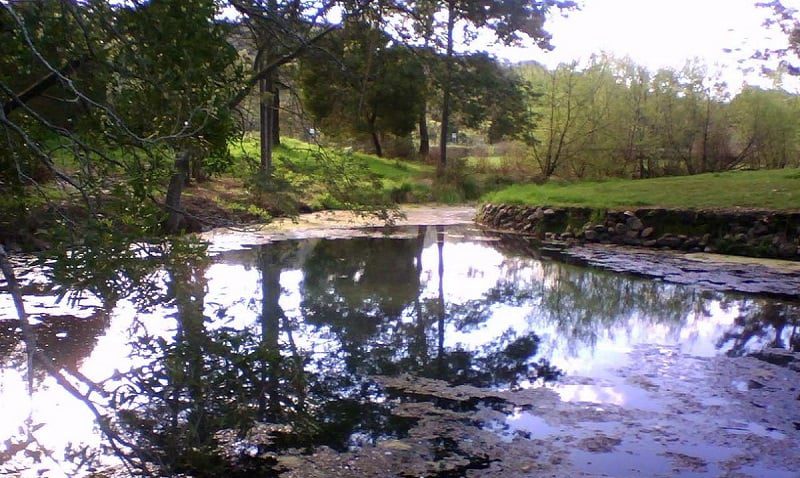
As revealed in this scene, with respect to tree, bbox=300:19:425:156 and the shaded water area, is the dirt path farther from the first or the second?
the shaded water area

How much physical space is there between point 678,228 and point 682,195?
1690mm

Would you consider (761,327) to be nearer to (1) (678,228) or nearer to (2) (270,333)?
(2) (270,333)

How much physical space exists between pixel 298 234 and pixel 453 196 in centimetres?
999

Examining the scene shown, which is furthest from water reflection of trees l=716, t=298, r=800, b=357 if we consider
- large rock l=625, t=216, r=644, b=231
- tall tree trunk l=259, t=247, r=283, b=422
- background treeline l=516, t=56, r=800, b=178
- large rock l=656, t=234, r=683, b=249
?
background treeline l=516, t=56, r=800, b=178

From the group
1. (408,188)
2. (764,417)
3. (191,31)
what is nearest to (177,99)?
(191,31)

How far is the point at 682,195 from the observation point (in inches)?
597

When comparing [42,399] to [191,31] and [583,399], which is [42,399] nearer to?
[191,31]

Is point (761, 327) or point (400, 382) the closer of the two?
point (400, 382)

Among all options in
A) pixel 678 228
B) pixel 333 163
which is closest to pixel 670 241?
pixel 678 228

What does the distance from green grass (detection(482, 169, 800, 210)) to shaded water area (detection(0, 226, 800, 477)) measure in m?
4.21

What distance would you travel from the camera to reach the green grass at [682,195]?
13622mm

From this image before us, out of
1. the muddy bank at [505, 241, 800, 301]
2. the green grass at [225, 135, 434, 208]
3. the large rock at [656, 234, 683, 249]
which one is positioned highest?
the green grass at [225, 135, 434, 208]

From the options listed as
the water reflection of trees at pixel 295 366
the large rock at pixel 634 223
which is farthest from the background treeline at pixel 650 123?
the water reflection of trees at pixel 295 366

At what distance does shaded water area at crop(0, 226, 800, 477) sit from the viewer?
Answer: 382cm
